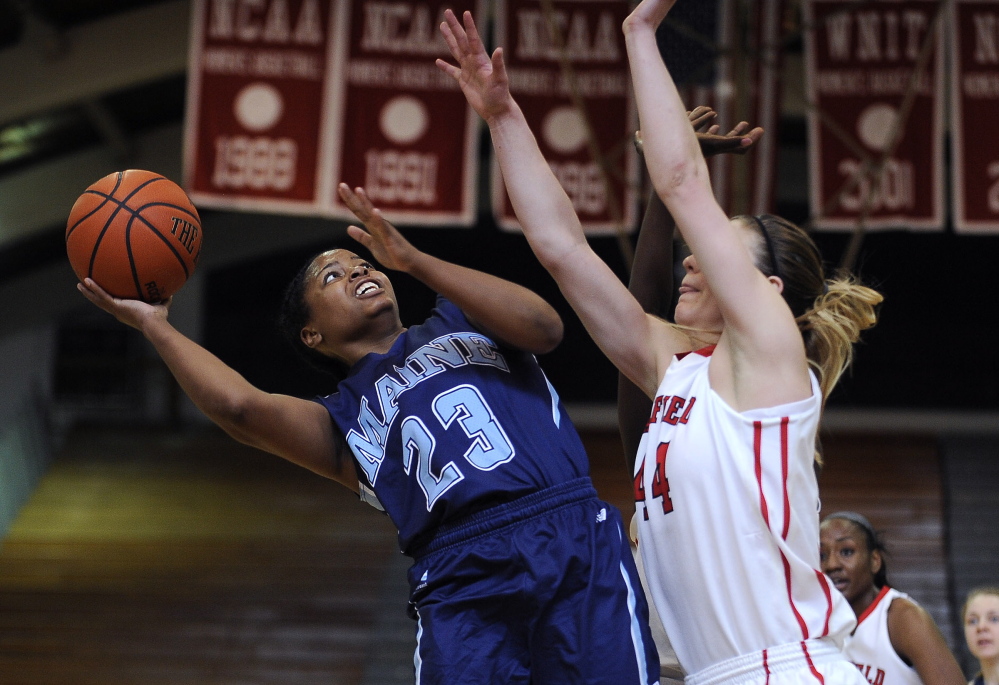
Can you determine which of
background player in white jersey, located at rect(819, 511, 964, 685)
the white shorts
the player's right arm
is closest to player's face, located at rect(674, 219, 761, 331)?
the white shorts

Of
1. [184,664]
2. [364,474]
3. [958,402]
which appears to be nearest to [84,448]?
[184,664]

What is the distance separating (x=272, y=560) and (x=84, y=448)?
145 inches

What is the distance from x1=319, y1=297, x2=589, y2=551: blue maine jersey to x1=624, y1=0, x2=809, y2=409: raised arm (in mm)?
605

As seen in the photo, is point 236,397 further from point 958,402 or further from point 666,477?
point 958,402

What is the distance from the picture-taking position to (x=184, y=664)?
9461 millimetres

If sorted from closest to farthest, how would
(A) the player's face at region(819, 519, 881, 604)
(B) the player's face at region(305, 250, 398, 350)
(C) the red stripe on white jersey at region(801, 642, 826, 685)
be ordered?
(C) the red stripe on white jersey at region(801, 642, 826, 685) → (B) the player's face at region(305, 250, 398, 350) → (A) the player's face at region(819, 519, 881, 604)

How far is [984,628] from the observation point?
16.8 feet

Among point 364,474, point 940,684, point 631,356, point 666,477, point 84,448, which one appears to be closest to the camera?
point 666,477

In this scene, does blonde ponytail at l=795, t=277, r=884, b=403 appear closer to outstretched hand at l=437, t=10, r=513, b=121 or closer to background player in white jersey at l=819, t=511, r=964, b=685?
outstretched hand at l=437, t=10, r=513, b=121

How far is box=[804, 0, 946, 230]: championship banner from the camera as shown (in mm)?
8430

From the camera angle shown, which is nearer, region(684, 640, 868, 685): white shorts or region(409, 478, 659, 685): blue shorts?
region(684, 640, 868, 685): white shorts

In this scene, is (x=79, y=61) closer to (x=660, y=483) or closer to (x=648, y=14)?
(x=648, y=14)

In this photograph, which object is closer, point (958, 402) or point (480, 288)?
point (480, 288)

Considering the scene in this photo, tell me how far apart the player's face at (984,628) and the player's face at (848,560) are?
0.94 metres
